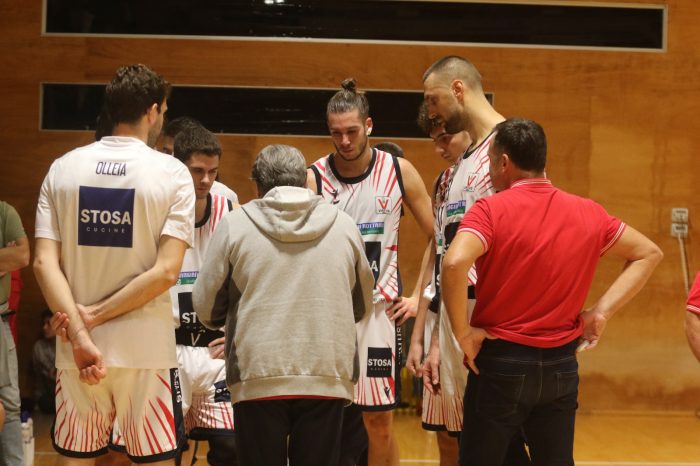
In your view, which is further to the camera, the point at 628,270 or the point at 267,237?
the point at 628,270

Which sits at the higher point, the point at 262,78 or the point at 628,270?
the point at 262,78

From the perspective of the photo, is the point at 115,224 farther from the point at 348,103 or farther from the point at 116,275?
the point at 348,103

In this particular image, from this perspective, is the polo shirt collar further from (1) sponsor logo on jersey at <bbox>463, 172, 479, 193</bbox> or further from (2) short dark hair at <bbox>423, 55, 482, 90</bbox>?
(2) short dark hair at <bbox>423, 55, 482, 90</bbox>

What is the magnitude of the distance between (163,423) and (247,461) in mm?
335

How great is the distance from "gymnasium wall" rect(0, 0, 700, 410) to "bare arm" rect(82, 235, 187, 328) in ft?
17.0

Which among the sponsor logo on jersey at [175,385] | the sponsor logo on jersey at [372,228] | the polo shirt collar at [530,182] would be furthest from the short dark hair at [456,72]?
the sponsor logo on jersey at [175,385]

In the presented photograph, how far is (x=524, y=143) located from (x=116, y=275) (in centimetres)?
155

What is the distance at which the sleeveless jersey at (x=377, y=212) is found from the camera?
14.1 ft

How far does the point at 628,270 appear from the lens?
3.21 metres

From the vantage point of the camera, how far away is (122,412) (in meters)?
3.04

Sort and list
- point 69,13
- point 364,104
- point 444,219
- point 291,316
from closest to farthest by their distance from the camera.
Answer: point 291,316, point 444,219, point 364,104, point 69,13

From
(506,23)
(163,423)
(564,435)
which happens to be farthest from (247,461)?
(506,23)

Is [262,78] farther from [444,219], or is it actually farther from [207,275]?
[207,275]

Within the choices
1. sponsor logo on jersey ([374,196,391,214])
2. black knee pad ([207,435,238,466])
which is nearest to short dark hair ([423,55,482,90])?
sponsor logo on jersey ([374,196,391,214])
